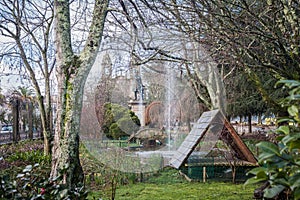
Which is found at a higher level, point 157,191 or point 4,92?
point 4,92


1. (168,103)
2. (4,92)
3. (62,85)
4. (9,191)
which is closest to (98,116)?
(168,103)

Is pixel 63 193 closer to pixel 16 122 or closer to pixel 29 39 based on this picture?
pixel 29 39

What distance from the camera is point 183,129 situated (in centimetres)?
828

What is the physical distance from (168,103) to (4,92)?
41.2 ft

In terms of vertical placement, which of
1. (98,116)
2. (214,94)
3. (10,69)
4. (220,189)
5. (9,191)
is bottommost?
(220,189)

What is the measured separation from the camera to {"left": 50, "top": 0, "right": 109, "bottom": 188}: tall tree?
3.48 m

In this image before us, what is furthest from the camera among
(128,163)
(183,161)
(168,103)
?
(168,103)

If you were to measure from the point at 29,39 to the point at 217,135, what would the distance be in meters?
6.09

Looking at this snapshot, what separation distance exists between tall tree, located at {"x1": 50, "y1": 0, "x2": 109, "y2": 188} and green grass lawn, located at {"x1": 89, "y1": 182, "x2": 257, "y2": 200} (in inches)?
41.6

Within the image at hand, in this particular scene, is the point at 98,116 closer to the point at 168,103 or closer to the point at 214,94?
the point at 168,103

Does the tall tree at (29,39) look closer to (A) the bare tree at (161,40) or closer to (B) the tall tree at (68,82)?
(A) the bare tree at (161,40)

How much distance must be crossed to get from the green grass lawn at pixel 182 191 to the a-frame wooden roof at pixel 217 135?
45 cm

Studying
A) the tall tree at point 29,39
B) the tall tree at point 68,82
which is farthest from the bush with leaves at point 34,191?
the tall tree at point 29,39

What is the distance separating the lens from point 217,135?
6.14m
